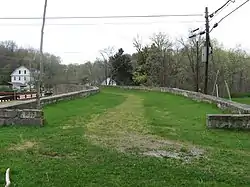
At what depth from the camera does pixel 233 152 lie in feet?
23.2

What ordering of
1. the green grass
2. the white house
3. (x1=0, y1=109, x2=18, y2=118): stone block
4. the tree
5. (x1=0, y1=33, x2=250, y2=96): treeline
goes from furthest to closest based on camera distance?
the white house < the tree < (x1=0, y1=33, x2=250, y2=96): treeline < (x1=0, y1=109, x2=18, y2=118): stone block < the green grass

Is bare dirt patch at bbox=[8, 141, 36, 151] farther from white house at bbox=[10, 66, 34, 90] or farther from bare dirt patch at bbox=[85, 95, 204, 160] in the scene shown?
white house at bbox=[10, 66, 34, 90]

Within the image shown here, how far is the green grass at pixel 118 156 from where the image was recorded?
16.8ft

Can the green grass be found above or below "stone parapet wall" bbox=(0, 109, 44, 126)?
below

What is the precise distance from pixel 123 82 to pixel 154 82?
13569mm

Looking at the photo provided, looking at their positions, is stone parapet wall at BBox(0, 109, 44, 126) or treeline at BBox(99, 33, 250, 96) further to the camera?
treeline at BBox(99, 33, 250, 96)

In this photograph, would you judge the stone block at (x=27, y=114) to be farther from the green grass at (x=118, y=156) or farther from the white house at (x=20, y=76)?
the white house at (x=20, y=76)

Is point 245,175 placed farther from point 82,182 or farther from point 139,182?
point 82,182

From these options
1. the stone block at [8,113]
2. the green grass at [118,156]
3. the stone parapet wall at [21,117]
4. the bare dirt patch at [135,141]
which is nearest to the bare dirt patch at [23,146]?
the green grass at [118,156]

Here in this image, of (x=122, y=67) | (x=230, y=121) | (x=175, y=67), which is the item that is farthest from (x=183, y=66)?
(x=230, y=121)

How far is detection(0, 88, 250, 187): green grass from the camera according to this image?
511 cm

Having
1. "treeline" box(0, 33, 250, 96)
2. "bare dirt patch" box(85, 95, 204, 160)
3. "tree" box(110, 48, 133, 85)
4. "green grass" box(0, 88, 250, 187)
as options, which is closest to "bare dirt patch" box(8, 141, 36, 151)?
"green grass" box(0, 88, 250, 187)

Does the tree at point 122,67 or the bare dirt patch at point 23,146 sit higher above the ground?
the tree at point 122,67

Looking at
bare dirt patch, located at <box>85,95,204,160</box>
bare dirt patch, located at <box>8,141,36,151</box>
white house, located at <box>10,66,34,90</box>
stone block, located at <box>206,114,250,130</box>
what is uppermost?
white house, located at <box>10,66,34,90</box>
